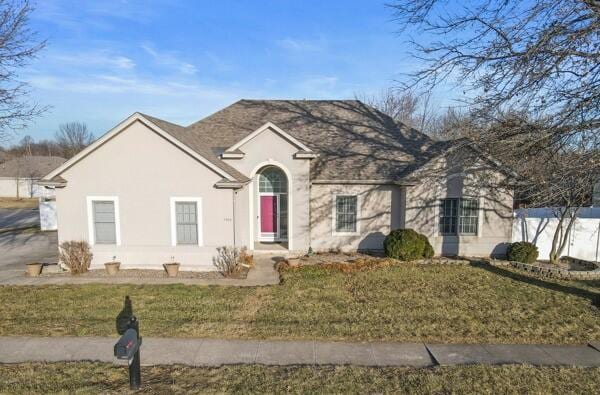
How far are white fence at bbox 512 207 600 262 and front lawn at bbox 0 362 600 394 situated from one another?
10.4 metres

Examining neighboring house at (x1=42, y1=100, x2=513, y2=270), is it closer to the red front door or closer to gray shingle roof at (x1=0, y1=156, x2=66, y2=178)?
the red front door

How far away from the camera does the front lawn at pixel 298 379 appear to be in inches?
202

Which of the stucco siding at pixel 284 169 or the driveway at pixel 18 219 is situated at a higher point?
the stucco siding at pixel 284 169

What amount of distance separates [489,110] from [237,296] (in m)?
7.91

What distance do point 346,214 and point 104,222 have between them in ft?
31.4

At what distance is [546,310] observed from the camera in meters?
8.62

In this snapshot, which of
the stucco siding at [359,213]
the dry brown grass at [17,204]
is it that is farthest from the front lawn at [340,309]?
the dry brown grass at [17,204]

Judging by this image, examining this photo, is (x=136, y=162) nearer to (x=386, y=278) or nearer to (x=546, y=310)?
(x=386, y=278)

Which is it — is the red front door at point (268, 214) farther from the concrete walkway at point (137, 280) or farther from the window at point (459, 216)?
the window at point (459, 216)

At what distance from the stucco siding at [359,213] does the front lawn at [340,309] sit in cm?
363

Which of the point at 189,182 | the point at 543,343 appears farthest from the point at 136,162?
the point at 543,343

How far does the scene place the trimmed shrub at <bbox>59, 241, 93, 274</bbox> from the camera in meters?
11.9

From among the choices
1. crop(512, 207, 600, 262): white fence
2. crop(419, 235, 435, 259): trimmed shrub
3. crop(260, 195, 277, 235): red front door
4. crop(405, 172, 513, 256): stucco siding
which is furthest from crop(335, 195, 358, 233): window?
crop(512, 207, 600, 262): white fence

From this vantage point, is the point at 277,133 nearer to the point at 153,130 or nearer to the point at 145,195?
the point at 153,130
